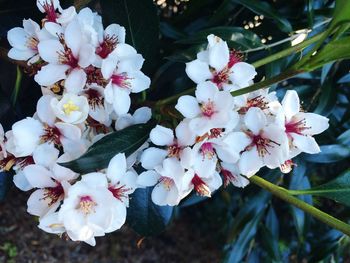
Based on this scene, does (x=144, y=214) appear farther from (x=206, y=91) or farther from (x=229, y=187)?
(x=229, y=187)

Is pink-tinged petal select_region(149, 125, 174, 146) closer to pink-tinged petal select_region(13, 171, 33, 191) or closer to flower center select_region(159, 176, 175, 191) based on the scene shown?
flower center select_region(159, 176, 175, 191)

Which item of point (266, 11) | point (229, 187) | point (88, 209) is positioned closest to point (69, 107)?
point (88, 209)

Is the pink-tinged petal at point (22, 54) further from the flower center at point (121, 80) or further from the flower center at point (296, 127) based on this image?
the flower center at point (296, 127)

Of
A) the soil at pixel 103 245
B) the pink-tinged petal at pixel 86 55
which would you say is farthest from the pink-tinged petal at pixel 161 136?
the soil at pixel 103 245

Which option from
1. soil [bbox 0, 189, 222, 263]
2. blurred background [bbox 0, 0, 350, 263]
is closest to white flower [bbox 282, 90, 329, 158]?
blurred background [bbox 0, 0, 350, 263]

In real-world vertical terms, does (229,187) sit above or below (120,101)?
below

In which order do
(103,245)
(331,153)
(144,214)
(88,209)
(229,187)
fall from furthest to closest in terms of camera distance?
(103,245) < (229,187) < (331,153) < (144,214) < (88,209)
